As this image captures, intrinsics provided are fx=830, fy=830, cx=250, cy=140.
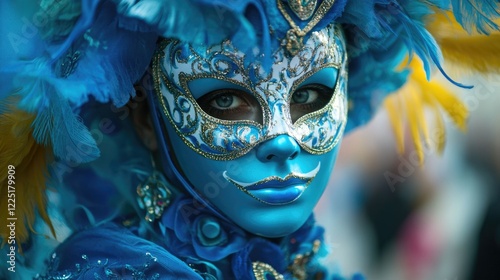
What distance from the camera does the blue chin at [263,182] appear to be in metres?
1.61

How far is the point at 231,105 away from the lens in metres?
1.62

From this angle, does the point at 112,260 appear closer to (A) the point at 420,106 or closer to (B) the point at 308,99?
(B) the point at 308,99

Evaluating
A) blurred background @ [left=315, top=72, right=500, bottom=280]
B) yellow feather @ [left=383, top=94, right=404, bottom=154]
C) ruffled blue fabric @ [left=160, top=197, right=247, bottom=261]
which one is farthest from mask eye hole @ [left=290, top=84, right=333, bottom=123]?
blurred background @ [left=315, top=72, right=500, bottom=280]

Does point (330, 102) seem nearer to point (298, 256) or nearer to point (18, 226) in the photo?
point (298, 256)

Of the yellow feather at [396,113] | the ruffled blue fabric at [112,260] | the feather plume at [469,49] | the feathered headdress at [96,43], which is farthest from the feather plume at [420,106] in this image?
the ruffled blue fabric at [112,260]

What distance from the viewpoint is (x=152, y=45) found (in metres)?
1.58

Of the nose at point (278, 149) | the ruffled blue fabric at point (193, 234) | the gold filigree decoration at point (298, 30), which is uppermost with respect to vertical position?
the gold filigree decoration at point (298, 30)

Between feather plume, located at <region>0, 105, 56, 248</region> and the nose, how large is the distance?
420 millimetres

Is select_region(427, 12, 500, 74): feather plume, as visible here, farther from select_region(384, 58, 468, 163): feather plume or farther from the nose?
the nose

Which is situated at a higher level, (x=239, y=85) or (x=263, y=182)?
(x=239, y=85)

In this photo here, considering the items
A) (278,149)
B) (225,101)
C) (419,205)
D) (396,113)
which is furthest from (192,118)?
(419,205)

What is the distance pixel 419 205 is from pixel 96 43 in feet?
6.54

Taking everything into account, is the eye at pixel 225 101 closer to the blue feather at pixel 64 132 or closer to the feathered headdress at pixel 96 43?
the feathered headdress at pixel 96 43

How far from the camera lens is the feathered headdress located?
4.67ft
